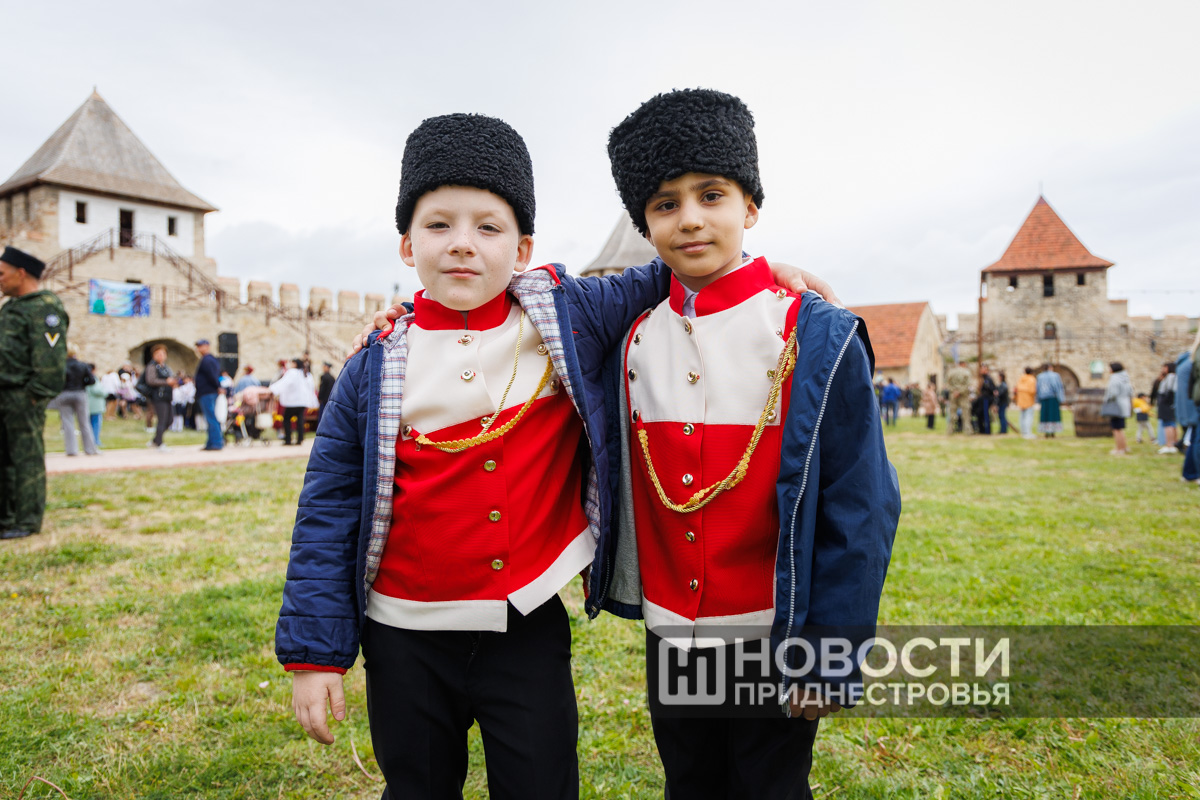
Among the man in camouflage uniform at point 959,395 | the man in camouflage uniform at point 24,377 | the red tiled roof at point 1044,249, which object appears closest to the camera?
the man in camouflage uniform at point 24,377

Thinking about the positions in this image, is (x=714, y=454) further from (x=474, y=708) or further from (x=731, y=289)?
(x=474, y=708)

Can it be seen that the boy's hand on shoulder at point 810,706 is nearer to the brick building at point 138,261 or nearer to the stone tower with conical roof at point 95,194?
the brick building at point 138,261

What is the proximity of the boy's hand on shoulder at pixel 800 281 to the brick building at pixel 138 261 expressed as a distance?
2752 cm

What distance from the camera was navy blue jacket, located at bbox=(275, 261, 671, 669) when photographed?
1.52 metres

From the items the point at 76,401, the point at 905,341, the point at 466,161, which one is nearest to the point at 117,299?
the point at 76,401

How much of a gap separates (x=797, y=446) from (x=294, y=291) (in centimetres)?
3045

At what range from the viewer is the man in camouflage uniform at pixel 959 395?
1642 cm

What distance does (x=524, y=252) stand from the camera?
1832 mm

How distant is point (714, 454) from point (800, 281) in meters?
0.50

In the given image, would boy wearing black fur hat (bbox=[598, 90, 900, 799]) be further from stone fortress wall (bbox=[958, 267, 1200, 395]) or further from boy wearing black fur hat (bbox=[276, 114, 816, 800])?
stone fortress wall (bbox=[958, 267, 1200, 395])

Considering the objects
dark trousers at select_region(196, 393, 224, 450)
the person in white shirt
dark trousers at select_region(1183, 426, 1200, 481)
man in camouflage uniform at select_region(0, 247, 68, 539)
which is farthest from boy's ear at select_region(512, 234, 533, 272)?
the person in white shirt

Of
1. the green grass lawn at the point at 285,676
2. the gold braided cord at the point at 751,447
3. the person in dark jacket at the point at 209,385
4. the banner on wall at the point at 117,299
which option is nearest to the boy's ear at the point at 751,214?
the gold braided cord at the point at 751,447

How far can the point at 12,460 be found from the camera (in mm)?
5133

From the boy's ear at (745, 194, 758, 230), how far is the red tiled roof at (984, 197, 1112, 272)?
149 ft
